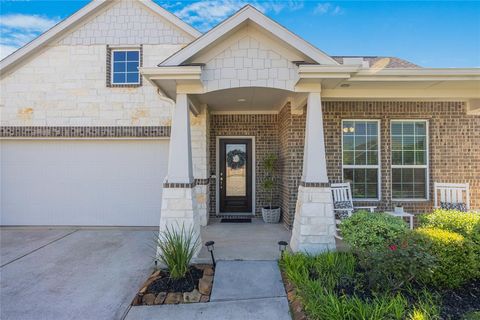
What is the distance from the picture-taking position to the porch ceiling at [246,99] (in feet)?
16.5

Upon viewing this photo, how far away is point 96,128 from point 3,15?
12.7 feet

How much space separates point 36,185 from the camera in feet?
22.8

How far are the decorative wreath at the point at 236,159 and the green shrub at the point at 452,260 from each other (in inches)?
195

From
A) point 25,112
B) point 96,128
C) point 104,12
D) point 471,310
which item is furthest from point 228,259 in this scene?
point 104,12

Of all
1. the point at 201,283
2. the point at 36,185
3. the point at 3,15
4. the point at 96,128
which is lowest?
the point at 201,283

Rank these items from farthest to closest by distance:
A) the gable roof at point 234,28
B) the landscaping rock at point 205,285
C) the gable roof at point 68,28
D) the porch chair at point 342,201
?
the gable roof at point 68,28 → the porch chair at point 342,201 → the gable roof at point 234,28 → the landscaping rock at point 205,285

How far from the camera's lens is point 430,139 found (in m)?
6.05

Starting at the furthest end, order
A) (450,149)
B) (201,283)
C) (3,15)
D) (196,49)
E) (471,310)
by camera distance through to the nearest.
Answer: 1. (3,15)
2. (450,149)
3. (196,49)
4. (201,283)
5. (471,310)

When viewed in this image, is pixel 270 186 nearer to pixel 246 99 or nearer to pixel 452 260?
pixel 246 99

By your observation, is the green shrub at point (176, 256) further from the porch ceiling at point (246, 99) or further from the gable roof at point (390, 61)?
the gable roof at point (390, 61)

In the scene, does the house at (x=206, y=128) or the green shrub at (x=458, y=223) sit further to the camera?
the house at (x=206, y=128)

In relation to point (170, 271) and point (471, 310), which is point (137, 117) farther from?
point (471, 310)

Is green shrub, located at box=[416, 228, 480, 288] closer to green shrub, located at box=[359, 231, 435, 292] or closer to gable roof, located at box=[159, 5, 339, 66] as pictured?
green shrub, located at box=[359, 231, 435, 292]

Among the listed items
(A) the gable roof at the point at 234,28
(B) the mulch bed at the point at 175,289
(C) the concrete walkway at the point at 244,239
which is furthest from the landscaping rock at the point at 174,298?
(A) the gable roof at the point at 234,28
